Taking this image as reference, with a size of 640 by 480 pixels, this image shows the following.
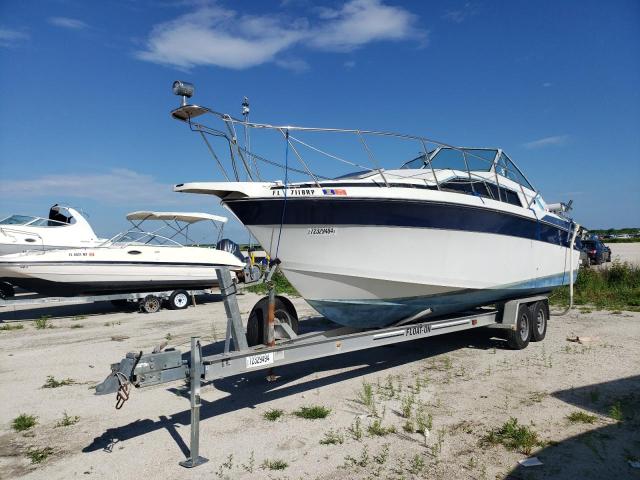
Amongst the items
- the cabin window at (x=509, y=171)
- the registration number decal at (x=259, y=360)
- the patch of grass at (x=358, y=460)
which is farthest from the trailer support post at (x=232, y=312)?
the cabin window at (x=509, y=171)

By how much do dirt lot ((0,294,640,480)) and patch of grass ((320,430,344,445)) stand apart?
0.02 m

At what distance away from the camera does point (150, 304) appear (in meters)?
11.6

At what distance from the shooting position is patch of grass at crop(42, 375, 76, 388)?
5551 mm

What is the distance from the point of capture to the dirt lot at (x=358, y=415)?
11.5ft

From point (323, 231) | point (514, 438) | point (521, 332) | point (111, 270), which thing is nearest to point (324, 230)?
point (323, 231)

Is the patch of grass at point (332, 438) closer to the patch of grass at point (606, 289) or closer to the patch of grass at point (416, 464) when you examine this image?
the patch of grass at point (416, 464)

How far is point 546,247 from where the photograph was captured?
7852mm

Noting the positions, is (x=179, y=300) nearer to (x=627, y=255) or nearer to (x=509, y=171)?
(x=509, y=171)

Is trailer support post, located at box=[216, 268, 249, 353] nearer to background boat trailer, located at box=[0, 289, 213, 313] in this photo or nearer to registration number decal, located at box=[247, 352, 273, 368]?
registration number decal, located at box=[247, 352, 273, 368]

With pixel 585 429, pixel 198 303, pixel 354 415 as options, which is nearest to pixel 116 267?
pixel 198 303

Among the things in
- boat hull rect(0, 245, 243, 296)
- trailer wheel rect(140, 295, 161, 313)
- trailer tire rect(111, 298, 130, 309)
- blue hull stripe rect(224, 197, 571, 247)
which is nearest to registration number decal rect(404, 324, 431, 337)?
blue hull stripe rect(224, 197, 571, 247)

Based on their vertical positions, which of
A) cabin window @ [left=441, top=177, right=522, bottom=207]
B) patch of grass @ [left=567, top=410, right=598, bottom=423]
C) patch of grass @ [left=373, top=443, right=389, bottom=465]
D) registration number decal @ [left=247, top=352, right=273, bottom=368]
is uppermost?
cabin window @ [left=441, top=177, right=522, bottom=207]

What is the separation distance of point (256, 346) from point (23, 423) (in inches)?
85.7

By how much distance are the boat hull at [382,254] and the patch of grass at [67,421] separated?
98.1 inches
